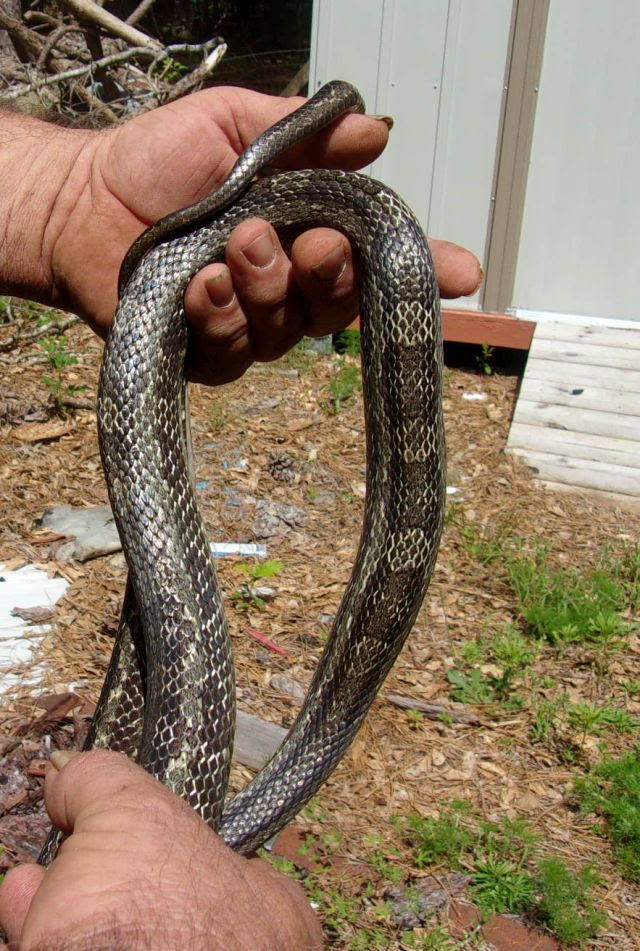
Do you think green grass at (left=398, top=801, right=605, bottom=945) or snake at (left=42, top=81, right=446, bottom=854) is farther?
green grass at (left=398, top=801, right=605, bottom=945)

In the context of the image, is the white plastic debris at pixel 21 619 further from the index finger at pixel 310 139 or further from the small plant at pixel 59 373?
the index finger at pixel 310 139

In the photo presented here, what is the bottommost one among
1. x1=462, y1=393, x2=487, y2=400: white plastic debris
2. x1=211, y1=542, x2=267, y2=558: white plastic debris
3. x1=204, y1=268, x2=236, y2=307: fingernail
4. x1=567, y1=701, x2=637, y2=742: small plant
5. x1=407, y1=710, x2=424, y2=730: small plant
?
x1=407, y1=710, x2=424, y2=730: small plant

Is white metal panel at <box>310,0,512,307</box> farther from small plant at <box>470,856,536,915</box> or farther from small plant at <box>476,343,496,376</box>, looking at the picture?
small plant at <box>470,856,536,915</box>

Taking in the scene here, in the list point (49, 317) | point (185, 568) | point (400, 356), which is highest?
point (400, 356)

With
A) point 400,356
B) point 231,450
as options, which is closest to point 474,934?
point 400,356

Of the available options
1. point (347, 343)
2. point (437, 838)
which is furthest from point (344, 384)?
point (437, 838)

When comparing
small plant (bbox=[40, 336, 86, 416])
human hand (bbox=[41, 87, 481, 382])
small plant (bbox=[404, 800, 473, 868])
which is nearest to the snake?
human hand (bbox=[41, 87, 481, 382])

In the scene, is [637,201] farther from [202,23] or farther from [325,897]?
[202,23]
